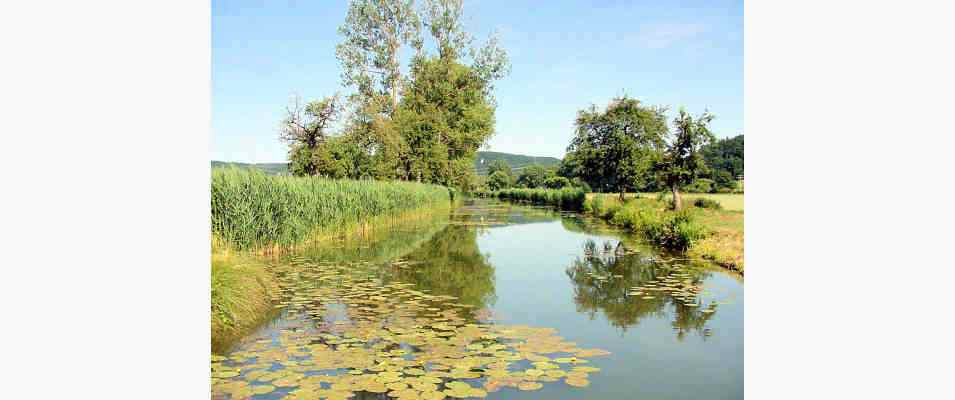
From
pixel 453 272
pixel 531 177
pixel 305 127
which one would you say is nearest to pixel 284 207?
pixel 305 127

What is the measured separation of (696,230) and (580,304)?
3.89m

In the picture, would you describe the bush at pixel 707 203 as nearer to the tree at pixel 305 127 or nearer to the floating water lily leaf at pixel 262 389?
the tree at pixel 305 127

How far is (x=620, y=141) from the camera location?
885 centimetres

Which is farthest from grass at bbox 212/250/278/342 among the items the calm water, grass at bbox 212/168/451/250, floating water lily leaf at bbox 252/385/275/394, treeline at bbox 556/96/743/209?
treeline at bbox 556/96/743/209

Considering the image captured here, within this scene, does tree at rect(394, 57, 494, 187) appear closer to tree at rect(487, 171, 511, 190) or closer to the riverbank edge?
the riverbank edge

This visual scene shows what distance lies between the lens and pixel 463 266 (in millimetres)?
7027

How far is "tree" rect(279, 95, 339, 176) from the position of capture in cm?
859

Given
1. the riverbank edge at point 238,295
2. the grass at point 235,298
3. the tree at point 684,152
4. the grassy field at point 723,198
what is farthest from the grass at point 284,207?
the grassy field at point 723,198

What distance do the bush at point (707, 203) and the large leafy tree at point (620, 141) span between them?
0.86 metres

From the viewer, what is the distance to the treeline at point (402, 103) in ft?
25.4
